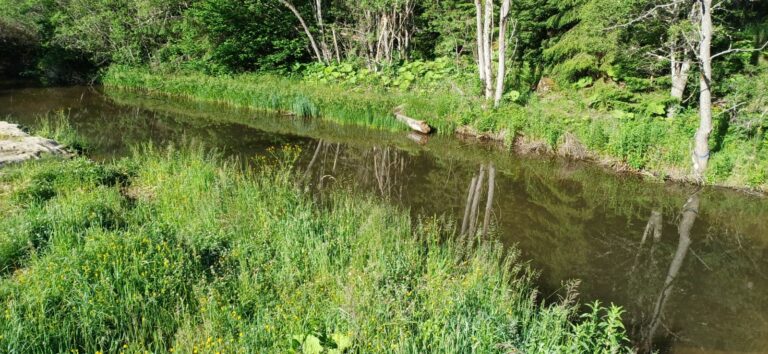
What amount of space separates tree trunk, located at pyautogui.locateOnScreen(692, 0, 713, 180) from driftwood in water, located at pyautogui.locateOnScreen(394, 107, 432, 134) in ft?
24.9

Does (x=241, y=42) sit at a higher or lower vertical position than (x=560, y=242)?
higher

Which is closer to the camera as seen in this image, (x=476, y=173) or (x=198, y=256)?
(x=198, y=256)

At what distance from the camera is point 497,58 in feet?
68.9

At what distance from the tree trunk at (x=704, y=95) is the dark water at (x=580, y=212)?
30.3 inches

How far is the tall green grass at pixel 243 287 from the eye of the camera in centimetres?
448

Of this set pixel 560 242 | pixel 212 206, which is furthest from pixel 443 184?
pixel 212 206

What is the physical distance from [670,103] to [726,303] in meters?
8.35

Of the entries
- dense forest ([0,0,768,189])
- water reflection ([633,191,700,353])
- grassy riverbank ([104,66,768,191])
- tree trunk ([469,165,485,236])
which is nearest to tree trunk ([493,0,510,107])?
dense forest ([0,0,768,189])

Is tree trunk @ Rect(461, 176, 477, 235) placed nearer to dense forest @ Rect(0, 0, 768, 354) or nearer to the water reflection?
dense forest @ Rect(0, 0, 768, 354)

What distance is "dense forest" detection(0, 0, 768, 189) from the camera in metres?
12.1

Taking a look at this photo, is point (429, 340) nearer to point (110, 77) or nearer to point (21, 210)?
point (21, 210)

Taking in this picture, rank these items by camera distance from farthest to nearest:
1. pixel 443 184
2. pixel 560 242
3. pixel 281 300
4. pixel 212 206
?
pixel 443 184 < pixel 560 242 < pixel 212 206 < pixel 281 300

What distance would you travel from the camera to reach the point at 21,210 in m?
7.31

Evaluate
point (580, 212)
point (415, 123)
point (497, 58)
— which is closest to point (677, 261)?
point (580, 212)
